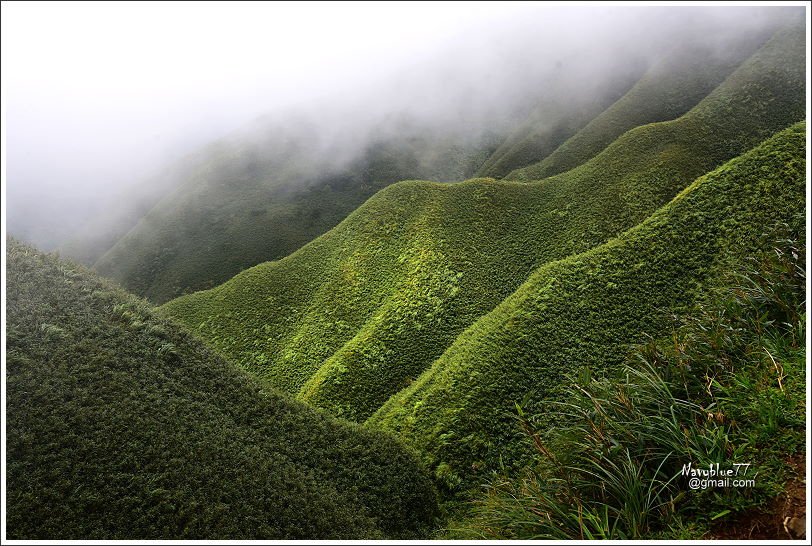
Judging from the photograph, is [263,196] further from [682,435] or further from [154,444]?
[682,435]

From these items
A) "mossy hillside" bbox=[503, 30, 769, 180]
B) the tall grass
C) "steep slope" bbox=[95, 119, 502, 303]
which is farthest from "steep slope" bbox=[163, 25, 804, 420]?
"steep slope" bbox=[95, 119, 502, 303]

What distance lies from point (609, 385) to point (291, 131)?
255ft

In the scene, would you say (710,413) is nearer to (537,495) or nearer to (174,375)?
(537,495)

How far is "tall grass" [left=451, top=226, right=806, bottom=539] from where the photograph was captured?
4.70 m

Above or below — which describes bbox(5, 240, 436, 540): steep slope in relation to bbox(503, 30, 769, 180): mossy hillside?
above

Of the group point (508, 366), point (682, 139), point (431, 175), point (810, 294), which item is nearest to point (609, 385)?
point (810, 294)

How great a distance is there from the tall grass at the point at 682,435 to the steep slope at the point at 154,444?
9.16 feet

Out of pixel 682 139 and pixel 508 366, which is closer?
pixel 508 366

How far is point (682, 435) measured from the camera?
5.27 meters

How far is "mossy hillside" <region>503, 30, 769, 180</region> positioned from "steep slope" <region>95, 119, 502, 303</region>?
2934 cm

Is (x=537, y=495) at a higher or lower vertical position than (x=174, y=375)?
lower

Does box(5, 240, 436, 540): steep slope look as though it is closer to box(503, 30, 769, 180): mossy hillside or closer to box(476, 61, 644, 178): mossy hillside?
box(503, 30, 769, 180): mossy hillside

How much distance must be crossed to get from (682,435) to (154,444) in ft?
24.2

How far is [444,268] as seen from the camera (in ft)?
68.2
